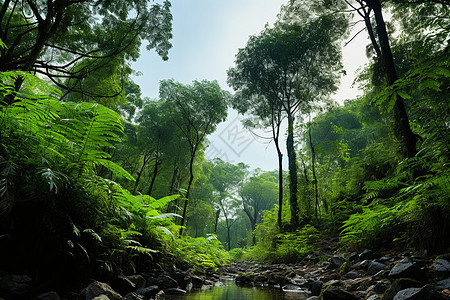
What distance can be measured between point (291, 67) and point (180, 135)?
8.68m

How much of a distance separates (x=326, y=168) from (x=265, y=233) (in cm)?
476

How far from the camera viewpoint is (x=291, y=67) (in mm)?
12438

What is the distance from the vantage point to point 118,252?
294cm

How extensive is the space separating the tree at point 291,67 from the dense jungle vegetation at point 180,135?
0.24ft

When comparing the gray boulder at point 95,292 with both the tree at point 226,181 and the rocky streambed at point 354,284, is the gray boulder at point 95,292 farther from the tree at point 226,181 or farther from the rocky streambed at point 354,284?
the tree at point 226,181

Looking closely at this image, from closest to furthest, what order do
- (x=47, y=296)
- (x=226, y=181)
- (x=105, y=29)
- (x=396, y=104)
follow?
(x=47, y=296) → (x=396, y=104) → (x=105, y=29) → (x=226, y=181)

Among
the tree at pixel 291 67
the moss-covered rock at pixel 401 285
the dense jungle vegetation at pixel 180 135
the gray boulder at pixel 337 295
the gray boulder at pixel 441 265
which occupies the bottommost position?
the gray boulder at pixel 337 295

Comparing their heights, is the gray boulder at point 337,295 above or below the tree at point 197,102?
below

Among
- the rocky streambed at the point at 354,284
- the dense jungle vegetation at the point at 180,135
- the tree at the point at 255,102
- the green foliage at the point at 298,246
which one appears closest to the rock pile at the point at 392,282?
the rocky streambed at the point at 354,284

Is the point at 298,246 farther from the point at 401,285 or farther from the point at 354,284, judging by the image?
the point at 401,285

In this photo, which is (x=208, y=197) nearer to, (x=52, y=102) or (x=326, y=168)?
(x=326, y=168)

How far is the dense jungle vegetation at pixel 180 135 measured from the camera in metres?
2.24

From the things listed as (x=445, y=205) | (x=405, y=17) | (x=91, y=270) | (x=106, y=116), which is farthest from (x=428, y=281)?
(x=405, y=17)

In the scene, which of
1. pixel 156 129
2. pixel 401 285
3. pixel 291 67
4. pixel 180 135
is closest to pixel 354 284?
pixel 401 285
